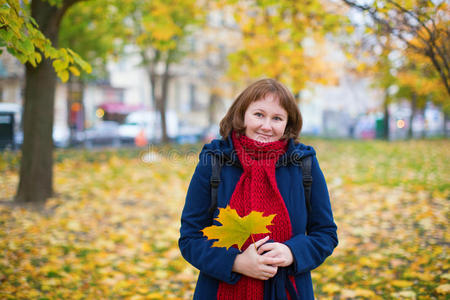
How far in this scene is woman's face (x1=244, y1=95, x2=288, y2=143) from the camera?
73.3 inches

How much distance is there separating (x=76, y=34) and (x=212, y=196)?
43.2 ft

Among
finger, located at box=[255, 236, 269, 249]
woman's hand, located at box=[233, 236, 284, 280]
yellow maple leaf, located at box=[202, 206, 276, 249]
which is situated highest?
yellow maple leaf, located at box=[202, 206, 276, 249]

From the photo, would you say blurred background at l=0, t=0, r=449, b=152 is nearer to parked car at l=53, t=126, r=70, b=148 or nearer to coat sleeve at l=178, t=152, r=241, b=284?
parked car at l=53, t=126, r=70, b=148

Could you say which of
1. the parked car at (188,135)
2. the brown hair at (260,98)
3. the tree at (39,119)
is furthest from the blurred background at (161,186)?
the parked car at (188,135)

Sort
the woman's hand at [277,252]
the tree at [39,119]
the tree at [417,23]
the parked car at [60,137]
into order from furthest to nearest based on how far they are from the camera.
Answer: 1. the parked car at [60,137]
2. the tree at [39,119]
3. the tree at [417,23]
4. the woman's hand at [277,252]

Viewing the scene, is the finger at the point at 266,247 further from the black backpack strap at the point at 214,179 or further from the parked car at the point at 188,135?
the parked car at the point at 188,135

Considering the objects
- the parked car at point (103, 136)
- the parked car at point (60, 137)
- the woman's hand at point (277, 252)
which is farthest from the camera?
the parked car at point (103, 136)

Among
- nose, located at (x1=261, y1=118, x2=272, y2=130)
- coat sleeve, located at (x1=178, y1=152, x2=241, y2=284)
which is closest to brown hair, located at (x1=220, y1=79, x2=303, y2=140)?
nose, located at (x1=261, y1=118, x2=272, y2=130)

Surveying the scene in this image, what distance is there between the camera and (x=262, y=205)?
5.78ft

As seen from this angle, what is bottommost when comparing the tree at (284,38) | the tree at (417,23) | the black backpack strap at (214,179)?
the black backpack strap at (214,179)

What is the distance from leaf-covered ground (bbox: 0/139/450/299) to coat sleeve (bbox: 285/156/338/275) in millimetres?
2112

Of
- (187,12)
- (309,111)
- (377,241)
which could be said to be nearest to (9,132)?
(187,12)

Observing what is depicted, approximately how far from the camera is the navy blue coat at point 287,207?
1.80m

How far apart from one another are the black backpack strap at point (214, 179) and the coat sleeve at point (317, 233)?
38 centimetres
